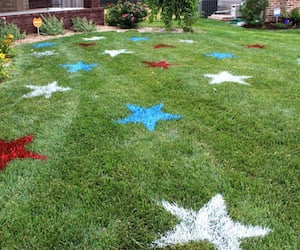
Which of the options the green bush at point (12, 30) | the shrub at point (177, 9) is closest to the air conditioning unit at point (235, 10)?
the shrub at point (177, 9)

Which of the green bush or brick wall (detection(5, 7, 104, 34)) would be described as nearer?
the green bush

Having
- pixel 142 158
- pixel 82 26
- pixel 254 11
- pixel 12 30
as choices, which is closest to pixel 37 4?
pixel 82 26

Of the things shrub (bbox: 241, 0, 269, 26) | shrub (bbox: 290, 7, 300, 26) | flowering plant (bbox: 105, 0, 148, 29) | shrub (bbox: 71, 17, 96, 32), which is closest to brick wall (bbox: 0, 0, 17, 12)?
shrub (bbox: 71, 17, 96, 32)

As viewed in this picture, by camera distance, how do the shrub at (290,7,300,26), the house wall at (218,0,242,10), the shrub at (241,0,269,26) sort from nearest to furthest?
the shrub at (241,0,269,26) → the shrub at (290,7,300,26) → the house wall at (218,0,242,10)

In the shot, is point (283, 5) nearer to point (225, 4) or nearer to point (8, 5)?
point (225, 4)

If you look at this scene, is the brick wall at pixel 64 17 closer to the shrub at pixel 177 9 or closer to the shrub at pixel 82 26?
the shrub at pixel 82 26

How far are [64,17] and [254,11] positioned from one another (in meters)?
5.46

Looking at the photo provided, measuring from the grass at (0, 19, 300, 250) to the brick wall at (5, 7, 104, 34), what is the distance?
3.90 m

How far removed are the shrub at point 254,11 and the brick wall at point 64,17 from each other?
169 inches

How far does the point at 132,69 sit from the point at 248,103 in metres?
1.67

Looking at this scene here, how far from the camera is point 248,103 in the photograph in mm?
3072

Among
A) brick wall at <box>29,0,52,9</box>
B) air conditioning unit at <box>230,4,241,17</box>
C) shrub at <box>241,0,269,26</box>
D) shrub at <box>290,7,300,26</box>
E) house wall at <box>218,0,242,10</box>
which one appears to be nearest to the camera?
shrub at <box>241,0,269,26</box>

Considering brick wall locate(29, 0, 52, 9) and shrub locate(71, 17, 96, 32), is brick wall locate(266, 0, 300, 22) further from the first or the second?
brick wall locate(29, 0, 52, 9)

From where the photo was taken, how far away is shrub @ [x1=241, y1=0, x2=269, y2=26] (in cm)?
977
